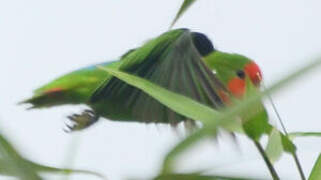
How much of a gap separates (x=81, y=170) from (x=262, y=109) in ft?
0.69

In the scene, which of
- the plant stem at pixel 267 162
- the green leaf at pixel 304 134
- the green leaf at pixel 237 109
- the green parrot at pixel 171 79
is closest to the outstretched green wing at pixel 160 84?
the green parrot at pixel 171 79

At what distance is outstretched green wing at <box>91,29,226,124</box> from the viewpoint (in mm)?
857

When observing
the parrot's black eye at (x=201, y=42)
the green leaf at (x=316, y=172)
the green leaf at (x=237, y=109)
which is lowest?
the parrot's black eye at (x=201, y=42)

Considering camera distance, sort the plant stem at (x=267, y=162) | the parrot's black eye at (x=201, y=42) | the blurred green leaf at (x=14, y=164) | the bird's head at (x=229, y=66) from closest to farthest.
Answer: the blurred green leaf at (x=14, y=164), the plant stem at (x=267, y=162), the bird's head at (x=229, y=66), the parrot's black eye at (x=201, y=42)

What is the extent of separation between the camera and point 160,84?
0.99 metres

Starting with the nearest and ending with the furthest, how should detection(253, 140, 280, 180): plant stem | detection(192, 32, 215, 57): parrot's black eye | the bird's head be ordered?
1. detection(253, 140, 280, 180): plant stem
2. the bird's head
3. detection(192, 32, 215, 57): parrot's black eye

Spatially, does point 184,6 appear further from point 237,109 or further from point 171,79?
point 171,79

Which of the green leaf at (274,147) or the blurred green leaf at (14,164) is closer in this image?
Result: the blurred green leaf at (14,164)

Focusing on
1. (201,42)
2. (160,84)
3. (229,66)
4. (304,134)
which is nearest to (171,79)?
(160,84)

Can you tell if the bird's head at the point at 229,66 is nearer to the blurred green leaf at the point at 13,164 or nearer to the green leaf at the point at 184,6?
the green leaf at the point at 184,6

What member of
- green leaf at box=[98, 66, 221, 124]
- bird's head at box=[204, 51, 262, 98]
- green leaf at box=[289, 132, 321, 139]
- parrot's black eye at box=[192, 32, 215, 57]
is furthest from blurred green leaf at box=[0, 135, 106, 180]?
parrot's black eye at box=[192, 32, 215, 57]

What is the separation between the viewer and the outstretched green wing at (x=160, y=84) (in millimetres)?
857

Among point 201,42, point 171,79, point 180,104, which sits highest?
point 180,104

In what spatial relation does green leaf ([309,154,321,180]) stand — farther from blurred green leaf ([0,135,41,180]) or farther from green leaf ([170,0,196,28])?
blurred green leaf ([0,135,41,180])
